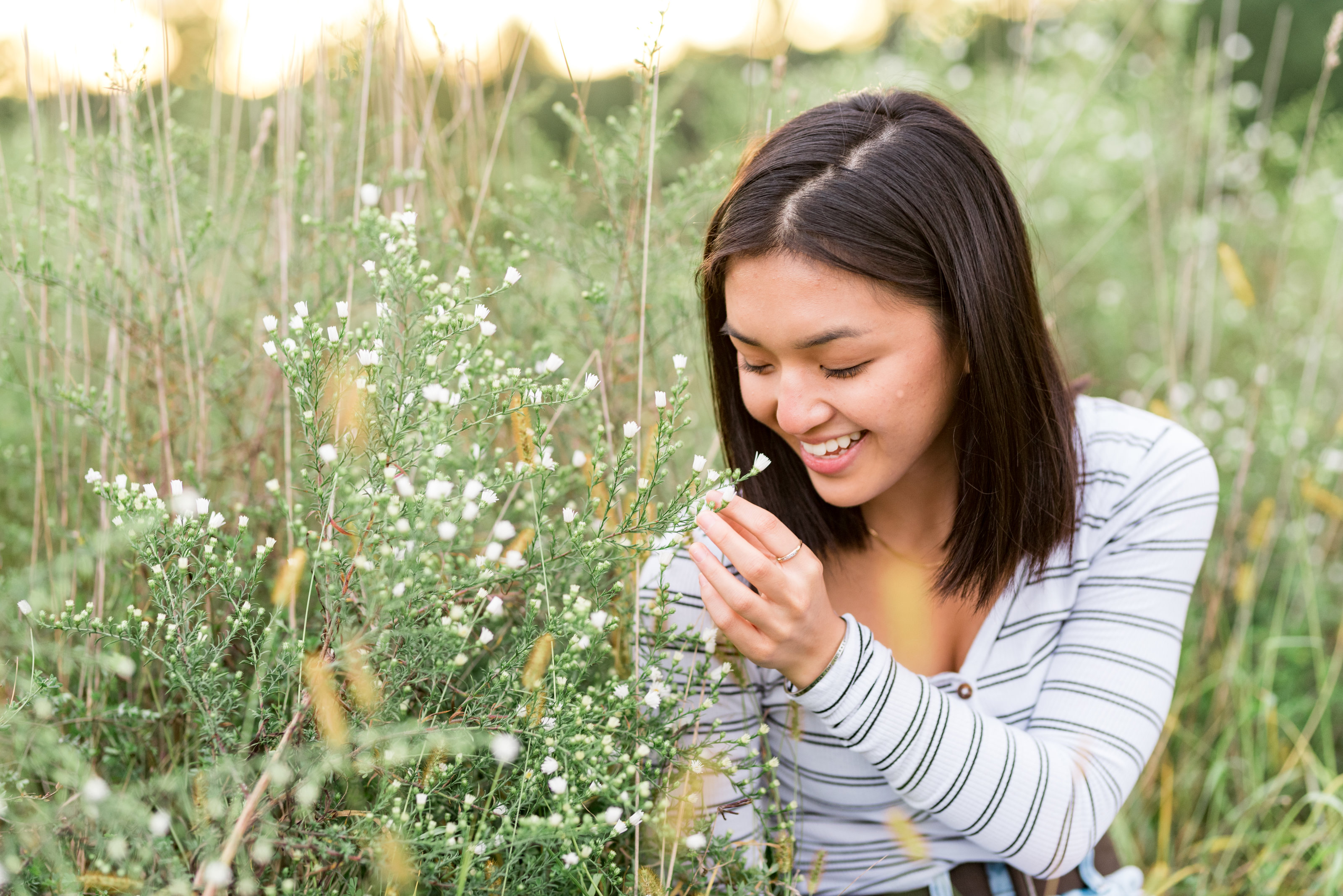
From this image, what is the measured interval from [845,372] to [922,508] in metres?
0.48

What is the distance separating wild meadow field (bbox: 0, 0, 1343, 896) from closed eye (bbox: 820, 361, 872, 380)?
231mm

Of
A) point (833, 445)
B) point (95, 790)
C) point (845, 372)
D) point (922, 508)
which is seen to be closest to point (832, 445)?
point (833, 445)

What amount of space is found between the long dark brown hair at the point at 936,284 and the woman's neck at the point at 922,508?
0.05 meters

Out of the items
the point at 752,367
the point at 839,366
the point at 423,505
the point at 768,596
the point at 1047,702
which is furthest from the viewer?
the point at 1047,702

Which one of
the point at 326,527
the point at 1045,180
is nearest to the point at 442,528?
the point at 326,527

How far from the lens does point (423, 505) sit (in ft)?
3.29

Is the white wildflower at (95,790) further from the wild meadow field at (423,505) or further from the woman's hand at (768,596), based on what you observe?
the woman's hand at (768,596)

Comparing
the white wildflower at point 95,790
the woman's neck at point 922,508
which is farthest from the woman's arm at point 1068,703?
the white wildflower at point 95,790

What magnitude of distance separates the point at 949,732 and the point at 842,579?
40 centimetres

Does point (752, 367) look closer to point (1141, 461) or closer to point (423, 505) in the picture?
point (423, 505)

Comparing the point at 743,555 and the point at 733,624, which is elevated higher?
the point at 743,555

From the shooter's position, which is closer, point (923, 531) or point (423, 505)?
point (423, 505)

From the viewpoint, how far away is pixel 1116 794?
4.89 feet

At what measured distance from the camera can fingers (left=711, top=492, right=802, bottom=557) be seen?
4.14 feet
